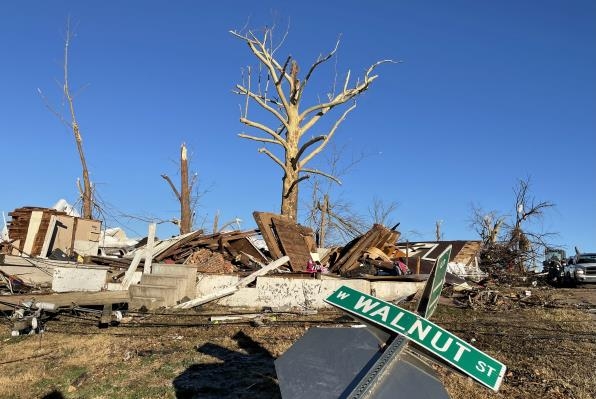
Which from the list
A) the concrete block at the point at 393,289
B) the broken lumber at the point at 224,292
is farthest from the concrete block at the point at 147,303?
the concrete block at the point at 393,289

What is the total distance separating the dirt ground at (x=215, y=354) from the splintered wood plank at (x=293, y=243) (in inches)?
138

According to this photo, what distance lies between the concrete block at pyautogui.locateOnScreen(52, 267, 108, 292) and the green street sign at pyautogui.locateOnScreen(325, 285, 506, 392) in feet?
39.2

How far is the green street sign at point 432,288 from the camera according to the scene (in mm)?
2600

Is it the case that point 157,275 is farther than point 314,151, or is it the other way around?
point 314,151

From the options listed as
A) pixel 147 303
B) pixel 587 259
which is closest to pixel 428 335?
pixel 147 303

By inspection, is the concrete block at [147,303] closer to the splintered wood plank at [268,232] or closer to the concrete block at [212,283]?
the concrete block at [212,283]

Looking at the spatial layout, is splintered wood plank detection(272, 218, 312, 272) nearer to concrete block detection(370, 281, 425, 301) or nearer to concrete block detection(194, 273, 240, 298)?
concrete block detection(194, 273, 240, 298)

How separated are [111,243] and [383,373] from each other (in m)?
23.0

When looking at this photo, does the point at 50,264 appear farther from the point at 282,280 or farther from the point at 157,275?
the point at 282,280

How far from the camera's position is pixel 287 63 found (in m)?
19.5

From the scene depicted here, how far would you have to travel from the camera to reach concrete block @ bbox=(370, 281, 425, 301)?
494 inches

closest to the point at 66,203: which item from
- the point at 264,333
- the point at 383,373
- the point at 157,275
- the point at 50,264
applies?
the point at 50,264

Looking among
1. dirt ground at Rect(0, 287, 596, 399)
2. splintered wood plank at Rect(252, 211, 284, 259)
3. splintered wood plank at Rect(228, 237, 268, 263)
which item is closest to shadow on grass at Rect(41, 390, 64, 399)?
dirt ground at Rect(0, 287, 596, 399)

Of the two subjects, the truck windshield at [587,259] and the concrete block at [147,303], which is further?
the truck windshield at [587,259]
